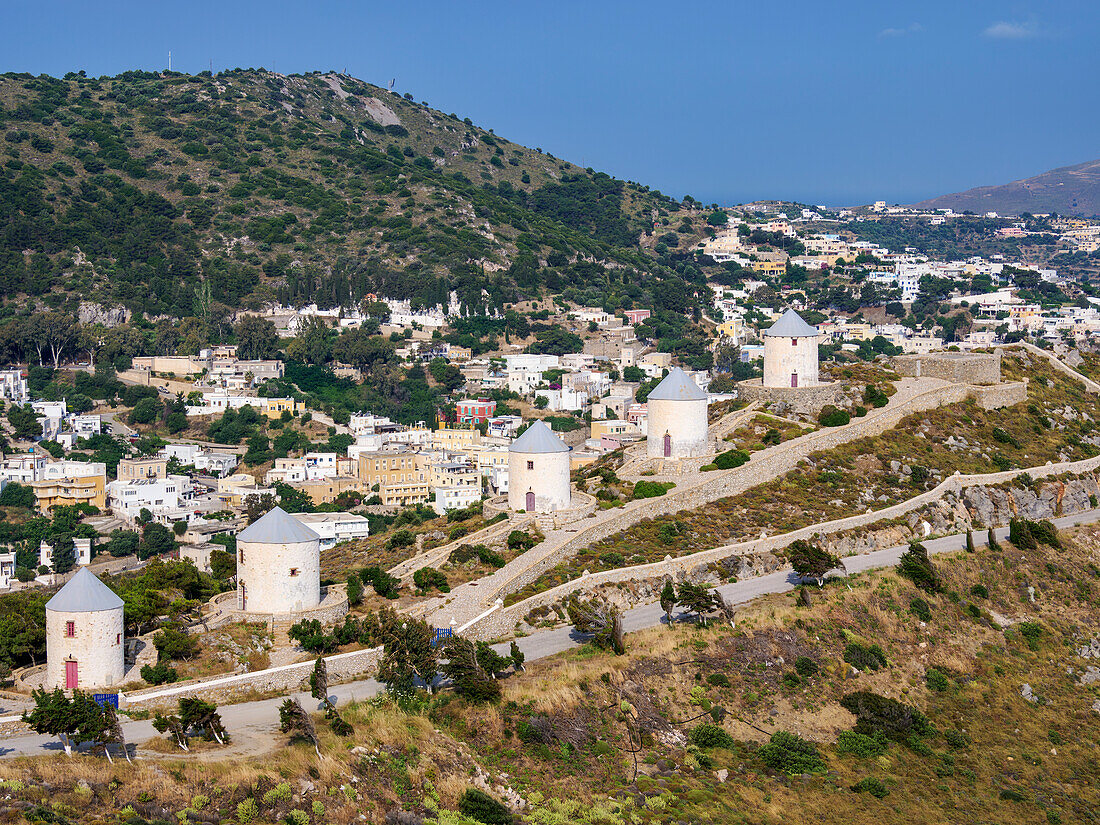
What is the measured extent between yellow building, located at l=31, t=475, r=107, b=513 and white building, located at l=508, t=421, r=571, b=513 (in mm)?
38836

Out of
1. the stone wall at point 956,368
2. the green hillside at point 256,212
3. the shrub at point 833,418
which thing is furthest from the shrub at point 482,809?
the green hillside at point 256,212

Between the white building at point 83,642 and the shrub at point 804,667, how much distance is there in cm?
1257

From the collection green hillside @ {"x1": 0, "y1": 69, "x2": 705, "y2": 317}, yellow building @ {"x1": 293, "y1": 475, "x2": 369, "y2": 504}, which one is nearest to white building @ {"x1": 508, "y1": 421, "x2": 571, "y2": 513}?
yellow building @ {"x1": 293, "y1": 475, "x2": 369, "y2": 504}

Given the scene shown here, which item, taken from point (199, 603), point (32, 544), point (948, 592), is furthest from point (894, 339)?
point (199, 603)

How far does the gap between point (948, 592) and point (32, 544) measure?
137 ft

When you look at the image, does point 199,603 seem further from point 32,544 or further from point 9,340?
point 9,340

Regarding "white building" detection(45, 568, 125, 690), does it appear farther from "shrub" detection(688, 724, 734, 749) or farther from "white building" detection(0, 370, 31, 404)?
"white building" detection(0, 370, 31, 404)

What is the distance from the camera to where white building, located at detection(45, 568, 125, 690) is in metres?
22.4

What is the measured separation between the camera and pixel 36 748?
19156 mm

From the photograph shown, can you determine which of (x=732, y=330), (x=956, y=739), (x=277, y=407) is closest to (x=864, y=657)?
(x=956, y=739)

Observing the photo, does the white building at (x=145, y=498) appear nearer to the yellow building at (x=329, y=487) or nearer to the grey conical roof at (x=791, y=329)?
the yellow building at (x=329, y=487)

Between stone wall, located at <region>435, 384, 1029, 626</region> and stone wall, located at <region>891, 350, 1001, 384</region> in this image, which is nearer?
stone wall, located at <region>435, 384, 1029, 626</region>

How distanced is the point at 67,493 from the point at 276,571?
42410 millimetres

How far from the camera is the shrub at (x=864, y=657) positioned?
26.2 m
